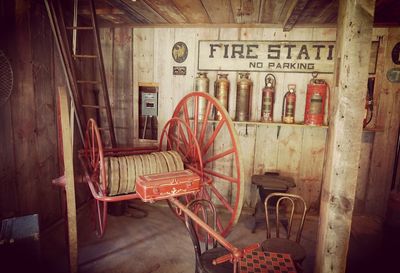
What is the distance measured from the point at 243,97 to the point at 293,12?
1.31 metres

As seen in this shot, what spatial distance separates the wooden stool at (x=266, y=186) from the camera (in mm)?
3738

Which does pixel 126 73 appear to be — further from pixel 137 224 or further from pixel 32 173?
pixel 137 224

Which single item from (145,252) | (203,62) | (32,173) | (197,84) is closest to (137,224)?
(145,252)

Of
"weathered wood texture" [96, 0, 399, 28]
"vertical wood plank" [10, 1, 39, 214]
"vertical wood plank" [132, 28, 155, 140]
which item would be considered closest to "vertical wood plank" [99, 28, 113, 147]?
"weathered wood texture" [96, 0, 399, 28]

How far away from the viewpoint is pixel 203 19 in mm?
3967

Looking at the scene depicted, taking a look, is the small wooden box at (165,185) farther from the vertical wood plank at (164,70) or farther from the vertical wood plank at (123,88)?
the vertical wood plank at (123,88)

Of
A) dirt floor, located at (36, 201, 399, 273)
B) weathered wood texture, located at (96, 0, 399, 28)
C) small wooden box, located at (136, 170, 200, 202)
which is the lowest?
dirt floor, located at (36, 201, 399, 273)

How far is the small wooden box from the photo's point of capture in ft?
8.08

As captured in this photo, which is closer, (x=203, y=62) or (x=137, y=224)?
(x=137, y=224)

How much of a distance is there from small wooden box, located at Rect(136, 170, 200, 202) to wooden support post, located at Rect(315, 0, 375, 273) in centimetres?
119

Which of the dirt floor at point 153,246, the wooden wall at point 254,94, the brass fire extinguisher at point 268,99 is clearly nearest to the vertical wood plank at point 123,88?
the wooden wall at point 254,94

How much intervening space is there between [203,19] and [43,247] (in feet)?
12.0

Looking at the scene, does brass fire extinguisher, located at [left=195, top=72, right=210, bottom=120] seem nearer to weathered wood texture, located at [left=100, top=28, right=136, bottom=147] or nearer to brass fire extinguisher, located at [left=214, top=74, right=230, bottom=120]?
brass fire extinguisher, located at [left=214, top=74, right=230, bottom=120]

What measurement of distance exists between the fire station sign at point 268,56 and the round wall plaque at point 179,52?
25cm
